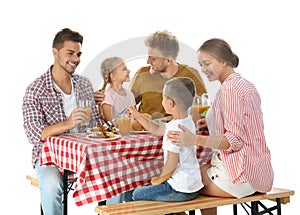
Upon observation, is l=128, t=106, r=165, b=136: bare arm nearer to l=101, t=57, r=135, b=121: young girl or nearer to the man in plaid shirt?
l=101, t=57, r=135, b=121: young girl

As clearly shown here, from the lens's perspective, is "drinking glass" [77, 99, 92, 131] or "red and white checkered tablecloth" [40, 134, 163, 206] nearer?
"red and white checkered tablecloth" [40, 134, 163, 206]

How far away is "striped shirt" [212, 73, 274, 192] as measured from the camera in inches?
110

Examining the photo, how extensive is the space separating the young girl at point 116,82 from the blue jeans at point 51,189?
526 millimetres

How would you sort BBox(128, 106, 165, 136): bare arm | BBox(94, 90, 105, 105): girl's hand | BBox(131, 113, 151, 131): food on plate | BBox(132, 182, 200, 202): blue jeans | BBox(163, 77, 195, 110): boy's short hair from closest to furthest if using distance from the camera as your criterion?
BBox(163, 77, 195, 110): boy's short hair, BBox(132, 182, 200, 202): blue jeans, BBox(128, 106, 165, 136): bare arm, BBox(131, 113, 151, 131): food on plate, BBox(94, 90, 105, 105): girl's hand

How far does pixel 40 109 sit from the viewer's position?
3311 mm

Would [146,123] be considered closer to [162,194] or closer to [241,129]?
[162,194]

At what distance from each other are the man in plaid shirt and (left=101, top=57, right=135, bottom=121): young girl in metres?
0.21

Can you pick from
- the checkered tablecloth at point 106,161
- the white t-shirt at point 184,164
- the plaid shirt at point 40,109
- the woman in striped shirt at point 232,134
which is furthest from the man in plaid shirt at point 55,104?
the woman in striped shirt at point 232,134

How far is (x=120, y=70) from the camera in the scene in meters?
3.10

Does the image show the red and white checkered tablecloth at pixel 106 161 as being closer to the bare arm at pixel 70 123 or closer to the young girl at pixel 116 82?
the bare arm at pixel 70 123

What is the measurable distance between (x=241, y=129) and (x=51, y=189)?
1238mm

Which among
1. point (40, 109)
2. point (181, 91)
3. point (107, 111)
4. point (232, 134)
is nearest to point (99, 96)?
point (107, 111)

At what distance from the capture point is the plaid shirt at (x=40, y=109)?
3.25 metres

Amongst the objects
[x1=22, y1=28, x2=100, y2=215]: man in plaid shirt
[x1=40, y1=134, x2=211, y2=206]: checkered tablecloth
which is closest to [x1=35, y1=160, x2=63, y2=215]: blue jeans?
[x1=22, y1=28, x2=100, y2=215]: man in plaid shirt
